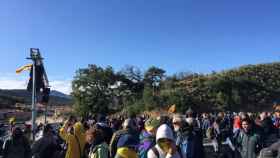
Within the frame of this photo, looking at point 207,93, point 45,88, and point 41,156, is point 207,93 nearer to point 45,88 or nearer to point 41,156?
point 45,88

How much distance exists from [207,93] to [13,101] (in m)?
42.5

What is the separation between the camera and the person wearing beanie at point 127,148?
164 inches

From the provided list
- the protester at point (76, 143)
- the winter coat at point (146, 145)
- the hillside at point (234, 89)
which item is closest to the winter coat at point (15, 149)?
the protester at point (76, 143)

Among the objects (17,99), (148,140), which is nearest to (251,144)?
(148,140)

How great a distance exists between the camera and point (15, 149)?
26.0ft

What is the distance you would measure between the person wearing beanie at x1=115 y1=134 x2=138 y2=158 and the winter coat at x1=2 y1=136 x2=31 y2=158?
3959 millimetres

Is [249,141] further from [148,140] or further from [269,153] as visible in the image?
[269,153]

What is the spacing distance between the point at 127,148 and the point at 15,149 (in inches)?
179

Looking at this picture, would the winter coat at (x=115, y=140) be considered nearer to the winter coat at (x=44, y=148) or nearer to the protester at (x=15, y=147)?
the winter coat at (x=44, y=148)

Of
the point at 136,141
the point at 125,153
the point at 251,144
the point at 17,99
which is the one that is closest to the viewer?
the point at 125,153

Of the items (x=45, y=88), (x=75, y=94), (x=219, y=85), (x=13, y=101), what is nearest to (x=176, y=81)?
(x=219, y=85)

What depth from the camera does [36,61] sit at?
46.1 ft

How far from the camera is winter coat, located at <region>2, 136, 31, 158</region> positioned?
26.0 ft

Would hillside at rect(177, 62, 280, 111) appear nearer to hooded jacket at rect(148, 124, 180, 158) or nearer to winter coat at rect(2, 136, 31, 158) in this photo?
winter coat at rect(2, 136, 31, 158)
